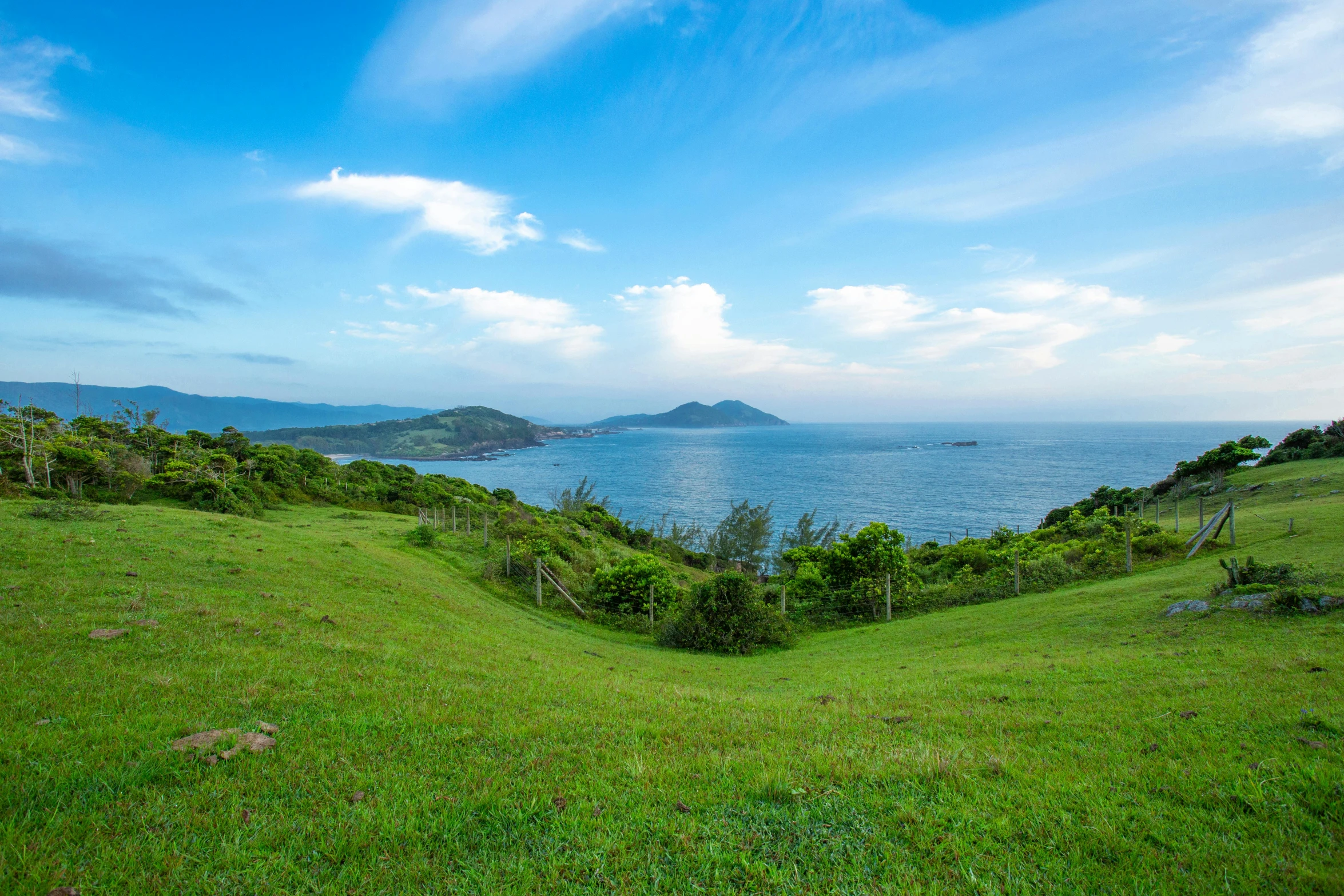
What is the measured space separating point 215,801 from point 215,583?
940 cm

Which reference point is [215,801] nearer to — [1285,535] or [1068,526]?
[1285,535]

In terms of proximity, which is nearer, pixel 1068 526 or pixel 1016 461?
pixel 1068 526

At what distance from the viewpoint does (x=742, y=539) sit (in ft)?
174

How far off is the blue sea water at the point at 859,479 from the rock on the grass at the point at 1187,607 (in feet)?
159

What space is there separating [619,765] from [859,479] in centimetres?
10742

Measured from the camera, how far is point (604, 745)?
557 cm

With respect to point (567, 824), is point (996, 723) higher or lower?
lower

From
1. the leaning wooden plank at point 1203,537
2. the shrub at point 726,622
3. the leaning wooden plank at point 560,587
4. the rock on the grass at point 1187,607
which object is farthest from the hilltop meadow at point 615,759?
the leaning wooden plank at point 560,587

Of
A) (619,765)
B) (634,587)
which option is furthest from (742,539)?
(619,765)

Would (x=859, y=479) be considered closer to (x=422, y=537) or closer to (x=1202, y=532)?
(x=1202, y=532)

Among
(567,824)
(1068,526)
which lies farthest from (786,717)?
(1068,526)

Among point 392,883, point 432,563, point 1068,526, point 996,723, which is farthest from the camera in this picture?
point 1068,526

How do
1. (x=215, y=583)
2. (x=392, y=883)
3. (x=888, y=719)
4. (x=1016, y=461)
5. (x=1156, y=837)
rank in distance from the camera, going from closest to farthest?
(x=392, y=883) < (x=1156, y=837) < (x=888, y=719) < (x=215, y=583) < (x=1016, y=461)

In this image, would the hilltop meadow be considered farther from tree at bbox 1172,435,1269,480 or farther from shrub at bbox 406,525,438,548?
tree at bbox 1172,435,1269,480
